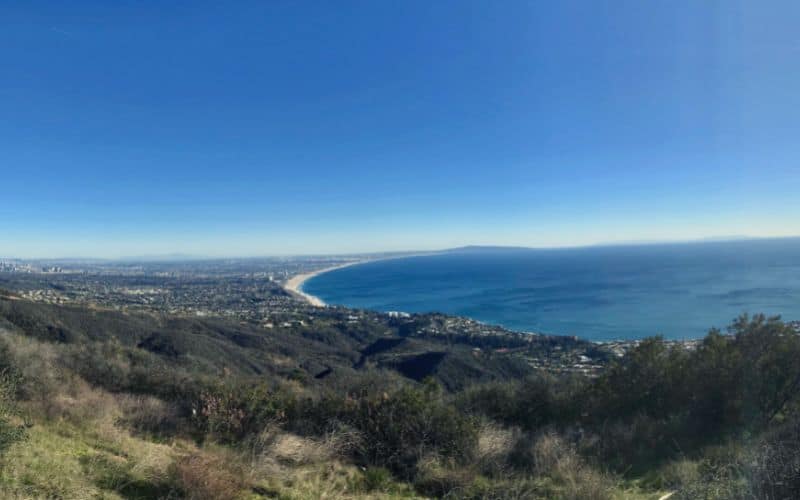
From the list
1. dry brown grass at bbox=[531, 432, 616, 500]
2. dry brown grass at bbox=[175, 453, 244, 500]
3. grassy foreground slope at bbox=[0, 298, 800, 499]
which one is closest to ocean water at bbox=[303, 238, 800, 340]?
grassy foreground slope at bbox=[0, 298, 800, 499]

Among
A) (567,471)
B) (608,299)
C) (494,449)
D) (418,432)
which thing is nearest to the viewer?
(567,471)

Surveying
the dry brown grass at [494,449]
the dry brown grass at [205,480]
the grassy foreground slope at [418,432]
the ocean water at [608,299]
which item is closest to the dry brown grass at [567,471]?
the grassy foreground slope at [418,432]

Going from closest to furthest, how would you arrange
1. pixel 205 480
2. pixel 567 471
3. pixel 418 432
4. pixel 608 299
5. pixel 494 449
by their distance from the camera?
pixel 205 480 < pixel 567 471 < pixel 494 449 < pixel 418 432 < pixel 608 299

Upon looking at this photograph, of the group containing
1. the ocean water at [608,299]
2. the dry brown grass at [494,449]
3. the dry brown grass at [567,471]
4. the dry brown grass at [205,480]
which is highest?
the dry brown grass at [205,480]

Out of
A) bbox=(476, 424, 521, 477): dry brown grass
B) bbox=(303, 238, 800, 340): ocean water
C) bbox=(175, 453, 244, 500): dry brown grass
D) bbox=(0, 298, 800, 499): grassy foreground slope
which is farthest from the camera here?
bbox=(303, 238, 800, 340): ocean water

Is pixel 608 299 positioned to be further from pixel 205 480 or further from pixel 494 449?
pixel 205 480

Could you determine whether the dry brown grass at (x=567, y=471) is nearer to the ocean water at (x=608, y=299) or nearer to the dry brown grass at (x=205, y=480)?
the dry brown grass at (x=205, y=480)

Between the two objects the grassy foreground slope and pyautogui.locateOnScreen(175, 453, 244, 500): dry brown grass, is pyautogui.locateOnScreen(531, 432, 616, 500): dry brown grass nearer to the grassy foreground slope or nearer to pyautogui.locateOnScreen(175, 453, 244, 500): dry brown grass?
the grassy foreground slope

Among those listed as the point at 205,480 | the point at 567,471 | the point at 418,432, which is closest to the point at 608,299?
the point at 418,432
